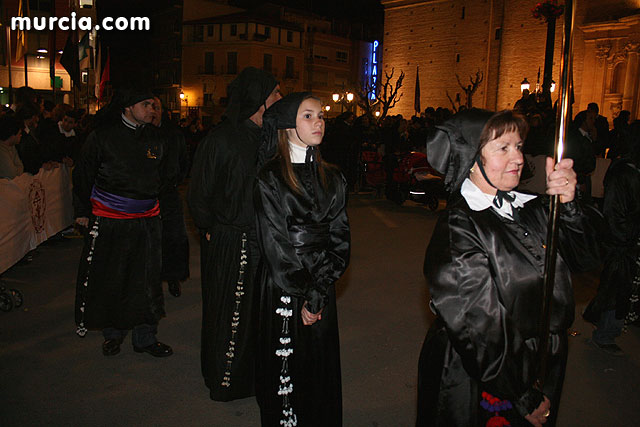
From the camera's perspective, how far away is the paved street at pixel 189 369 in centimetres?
369

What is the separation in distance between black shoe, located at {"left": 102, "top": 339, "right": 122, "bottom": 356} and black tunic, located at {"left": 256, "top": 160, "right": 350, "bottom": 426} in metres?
2.06

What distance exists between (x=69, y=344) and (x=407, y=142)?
11.1 meters

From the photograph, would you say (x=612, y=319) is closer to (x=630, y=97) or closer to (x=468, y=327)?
(x=468, y=327)

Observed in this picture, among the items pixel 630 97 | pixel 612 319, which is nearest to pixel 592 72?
pixel 630 97

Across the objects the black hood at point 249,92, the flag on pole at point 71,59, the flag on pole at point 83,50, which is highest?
the flag on pole at point 83,50

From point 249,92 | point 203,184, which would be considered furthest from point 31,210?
point 249,92

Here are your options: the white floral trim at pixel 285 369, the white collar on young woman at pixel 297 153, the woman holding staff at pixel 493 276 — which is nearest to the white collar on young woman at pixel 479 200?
the woman holding staff at pixel 493 276

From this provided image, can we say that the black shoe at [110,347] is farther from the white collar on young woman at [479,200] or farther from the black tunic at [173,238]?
the white collar on young woman at [479,200]

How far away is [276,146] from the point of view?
123 inches

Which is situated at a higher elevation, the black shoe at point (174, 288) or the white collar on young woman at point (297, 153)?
the white collar on young woman at point (297, 153)

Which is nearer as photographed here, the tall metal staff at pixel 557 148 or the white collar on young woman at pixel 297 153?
the tall metal staff at pixel 557 148

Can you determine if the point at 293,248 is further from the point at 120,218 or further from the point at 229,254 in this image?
the point at 120,218

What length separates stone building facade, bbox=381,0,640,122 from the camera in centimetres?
2864

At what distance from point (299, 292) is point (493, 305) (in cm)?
108
